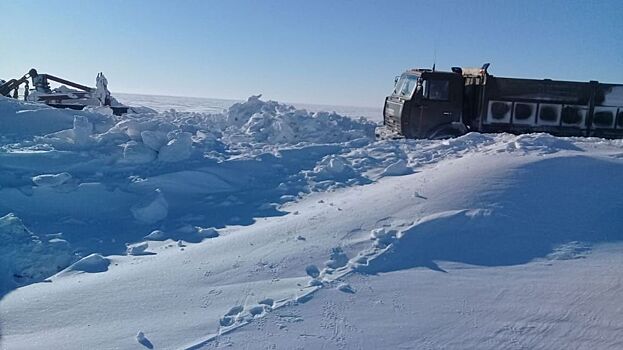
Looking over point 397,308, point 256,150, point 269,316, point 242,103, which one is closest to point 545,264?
point 397,308

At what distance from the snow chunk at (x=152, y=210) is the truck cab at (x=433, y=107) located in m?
6.91

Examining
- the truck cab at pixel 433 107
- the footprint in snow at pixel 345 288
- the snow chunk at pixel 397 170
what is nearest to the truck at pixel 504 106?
the truck cab at pixel 433 107

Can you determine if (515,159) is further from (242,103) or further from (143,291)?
(242,103)

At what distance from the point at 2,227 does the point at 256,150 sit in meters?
5.91

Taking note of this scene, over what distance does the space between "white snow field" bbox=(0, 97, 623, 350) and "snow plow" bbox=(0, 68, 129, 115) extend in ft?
30.8

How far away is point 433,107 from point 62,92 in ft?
45.4

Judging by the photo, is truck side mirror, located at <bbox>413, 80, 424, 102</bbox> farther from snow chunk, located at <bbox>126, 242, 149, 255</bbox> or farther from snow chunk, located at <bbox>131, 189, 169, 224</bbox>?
snow chunk, located at <bbox>126, 242, 149, 255</bbox>

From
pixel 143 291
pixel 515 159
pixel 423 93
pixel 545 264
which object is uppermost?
pixel 423 93

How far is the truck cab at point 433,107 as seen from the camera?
39.5ft

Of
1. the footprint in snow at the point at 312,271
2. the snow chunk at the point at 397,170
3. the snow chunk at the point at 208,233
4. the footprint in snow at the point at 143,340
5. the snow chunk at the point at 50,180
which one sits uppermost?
the snow chunk at the point at 397,170

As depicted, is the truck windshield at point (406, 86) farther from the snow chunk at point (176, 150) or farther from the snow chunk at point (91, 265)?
the snow chunk at point (91, 265)

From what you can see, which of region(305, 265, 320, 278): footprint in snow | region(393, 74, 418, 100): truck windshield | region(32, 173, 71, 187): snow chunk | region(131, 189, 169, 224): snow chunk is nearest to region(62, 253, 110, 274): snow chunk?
region(131, 189, 169, 224): snow chunk

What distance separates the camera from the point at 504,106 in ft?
39.1

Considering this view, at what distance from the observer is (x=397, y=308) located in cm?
357
